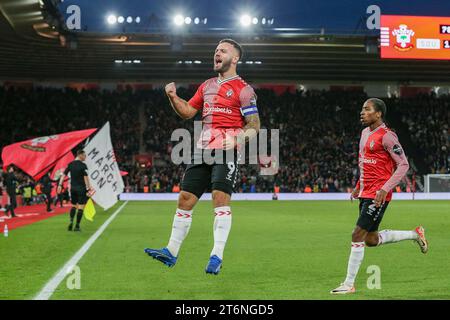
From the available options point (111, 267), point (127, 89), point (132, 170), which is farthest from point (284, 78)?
point (111, 267)

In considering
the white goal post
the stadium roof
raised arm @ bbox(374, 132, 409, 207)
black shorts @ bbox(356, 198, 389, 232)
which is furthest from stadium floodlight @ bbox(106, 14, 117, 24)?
black shorts @ bbox(356, 198, 389, 232)

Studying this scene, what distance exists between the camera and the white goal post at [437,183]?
42312 millimetres

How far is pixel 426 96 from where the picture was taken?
178 feet

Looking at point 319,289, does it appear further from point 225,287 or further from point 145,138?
point 145,138

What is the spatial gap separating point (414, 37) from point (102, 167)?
64.5 feet

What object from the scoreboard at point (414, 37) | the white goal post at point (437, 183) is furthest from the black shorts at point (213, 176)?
the white goal post at point (437, 183)

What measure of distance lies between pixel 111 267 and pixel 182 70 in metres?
41.1

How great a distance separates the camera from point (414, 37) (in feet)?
112

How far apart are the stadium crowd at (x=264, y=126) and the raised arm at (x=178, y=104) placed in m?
35.5

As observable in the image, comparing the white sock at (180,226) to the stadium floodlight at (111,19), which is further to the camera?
the stadium floodlight at (111,19)

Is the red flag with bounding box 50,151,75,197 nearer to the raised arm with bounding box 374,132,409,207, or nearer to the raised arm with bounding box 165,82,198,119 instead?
the raised arm with bounding box 374,132,409,207

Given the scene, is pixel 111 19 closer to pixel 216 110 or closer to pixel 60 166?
pixel 60 166

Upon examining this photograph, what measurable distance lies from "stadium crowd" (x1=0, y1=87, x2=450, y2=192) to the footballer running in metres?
35.6

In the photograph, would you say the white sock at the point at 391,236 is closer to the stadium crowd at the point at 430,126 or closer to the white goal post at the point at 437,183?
the white goal post at the point at 437,183
